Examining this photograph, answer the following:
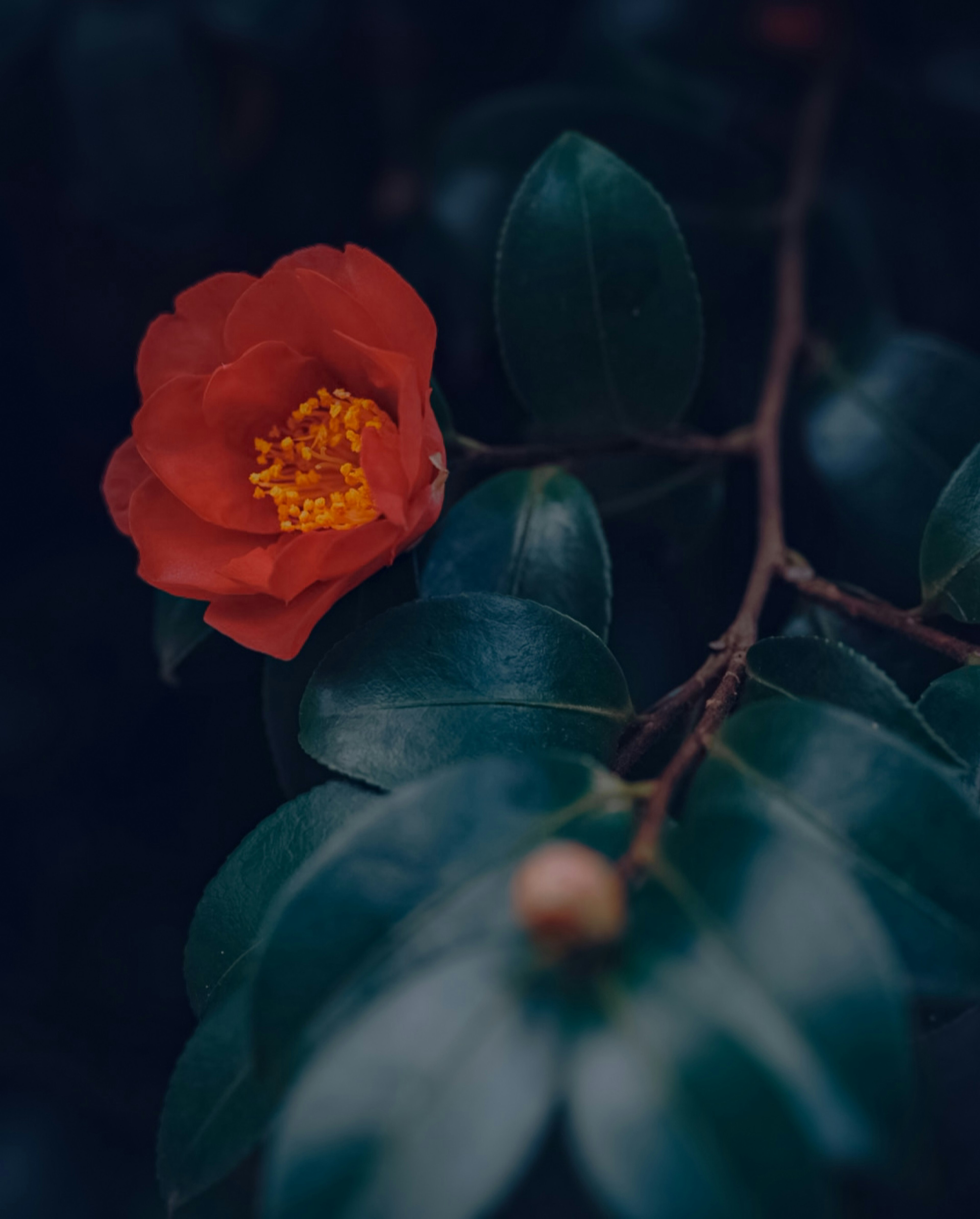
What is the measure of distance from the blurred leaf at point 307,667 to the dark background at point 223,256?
0.82 ft

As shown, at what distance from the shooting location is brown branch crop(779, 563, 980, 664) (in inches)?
26.6

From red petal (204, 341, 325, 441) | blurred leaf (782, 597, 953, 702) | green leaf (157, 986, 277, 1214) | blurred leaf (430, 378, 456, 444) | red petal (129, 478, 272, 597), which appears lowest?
green leaf (157, 986, 277, 1214)

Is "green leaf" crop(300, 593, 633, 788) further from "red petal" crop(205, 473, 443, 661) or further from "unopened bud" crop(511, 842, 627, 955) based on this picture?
"unopened bud" crop(511, 842, 627, 955)

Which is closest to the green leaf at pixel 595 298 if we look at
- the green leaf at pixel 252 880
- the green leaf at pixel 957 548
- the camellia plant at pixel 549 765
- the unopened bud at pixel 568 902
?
the camellia plant at pixel 549 765

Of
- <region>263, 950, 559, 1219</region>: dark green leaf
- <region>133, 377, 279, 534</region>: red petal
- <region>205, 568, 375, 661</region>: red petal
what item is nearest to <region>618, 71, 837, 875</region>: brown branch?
<region>263, 950, 559, 1219</region>: dark green leaf

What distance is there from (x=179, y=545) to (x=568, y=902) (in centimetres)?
41

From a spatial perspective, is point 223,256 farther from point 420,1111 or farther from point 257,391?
point 420,1111

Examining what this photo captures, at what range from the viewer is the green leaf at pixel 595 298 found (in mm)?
761

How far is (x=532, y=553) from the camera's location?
0.76 meters

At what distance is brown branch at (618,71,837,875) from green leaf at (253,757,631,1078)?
81 millimetres

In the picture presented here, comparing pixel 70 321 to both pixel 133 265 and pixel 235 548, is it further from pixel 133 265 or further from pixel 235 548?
pixel 235 548

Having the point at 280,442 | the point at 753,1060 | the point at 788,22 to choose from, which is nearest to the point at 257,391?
the point at 280,442

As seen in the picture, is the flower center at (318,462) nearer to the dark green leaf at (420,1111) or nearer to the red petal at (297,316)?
the red petal at (297,316)

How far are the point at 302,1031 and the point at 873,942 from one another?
261 millimetres
